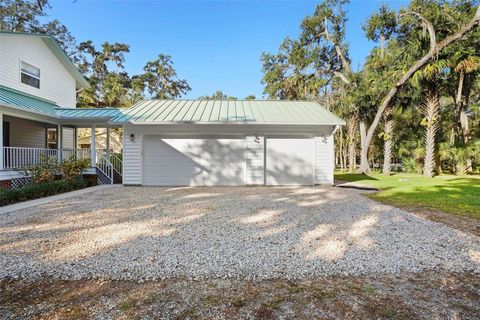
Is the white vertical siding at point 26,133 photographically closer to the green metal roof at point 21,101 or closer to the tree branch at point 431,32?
the green metal roof at point 21,101

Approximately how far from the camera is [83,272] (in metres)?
2.80

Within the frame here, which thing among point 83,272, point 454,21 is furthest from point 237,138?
point 454,21

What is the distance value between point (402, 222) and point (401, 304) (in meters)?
3.11

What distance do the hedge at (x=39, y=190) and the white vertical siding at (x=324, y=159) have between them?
30.6ft

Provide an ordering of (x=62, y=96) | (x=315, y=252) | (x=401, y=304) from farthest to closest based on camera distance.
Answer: (x=62, y=96)
(x=315, y=252)
(x=401, y=304)

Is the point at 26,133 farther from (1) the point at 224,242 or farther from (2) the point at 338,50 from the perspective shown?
(2) the point at 338,50

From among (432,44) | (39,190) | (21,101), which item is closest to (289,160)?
(39,190)

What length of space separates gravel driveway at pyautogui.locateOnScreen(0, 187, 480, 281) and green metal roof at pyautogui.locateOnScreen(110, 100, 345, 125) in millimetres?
4205

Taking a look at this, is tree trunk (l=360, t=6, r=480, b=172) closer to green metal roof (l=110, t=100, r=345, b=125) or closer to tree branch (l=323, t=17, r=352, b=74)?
green metal roof (l=110, t=100, r=345, b=125)

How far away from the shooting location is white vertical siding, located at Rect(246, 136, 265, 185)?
9992 mm

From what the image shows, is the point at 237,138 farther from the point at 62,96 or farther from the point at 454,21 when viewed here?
the point at 454,21

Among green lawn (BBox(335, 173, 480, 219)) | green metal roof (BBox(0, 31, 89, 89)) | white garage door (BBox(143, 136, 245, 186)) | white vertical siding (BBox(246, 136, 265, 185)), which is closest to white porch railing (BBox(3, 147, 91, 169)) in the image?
white garage door (BBox(143, 136, 245, 186))

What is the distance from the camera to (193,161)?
10.0 m

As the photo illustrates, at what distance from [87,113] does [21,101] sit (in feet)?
7.07
